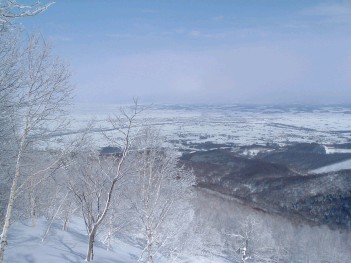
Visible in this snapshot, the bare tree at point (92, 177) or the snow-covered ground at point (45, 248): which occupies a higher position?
the bare tree at point (92, 177)

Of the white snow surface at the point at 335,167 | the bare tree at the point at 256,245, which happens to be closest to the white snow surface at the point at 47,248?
the bare tree at the point at 256,245

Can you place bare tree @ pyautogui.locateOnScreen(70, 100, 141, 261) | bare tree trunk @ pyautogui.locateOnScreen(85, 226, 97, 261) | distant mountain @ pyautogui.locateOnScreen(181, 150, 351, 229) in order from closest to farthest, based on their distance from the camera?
bare tree @ pyautogui.locateOnScreen(70, 100, 141, 261) < bare tree trunk @ pyautogui.locateOnScreen(85, 226, 97, 261) < distant mountain @ pyautogui.locateOnScreen(181, 150, 351, 229)

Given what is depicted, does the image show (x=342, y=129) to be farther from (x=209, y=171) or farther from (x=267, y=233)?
(x=267, y=233)

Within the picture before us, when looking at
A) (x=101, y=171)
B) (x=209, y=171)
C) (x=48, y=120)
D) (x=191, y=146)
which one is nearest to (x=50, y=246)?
(x=101, y=171)

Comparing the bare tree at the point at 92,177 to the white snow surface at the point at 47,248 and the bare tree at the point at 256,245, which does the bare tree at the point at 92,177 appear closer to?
the white snow surface at the point at 47,248

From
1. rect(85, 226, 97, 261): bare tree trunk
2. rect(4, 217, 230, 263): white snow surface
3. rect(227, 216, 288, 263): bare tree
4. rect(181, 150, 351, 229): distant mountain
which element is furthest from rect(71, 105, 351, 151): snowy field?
rect(85, 226, 97, 261): bare tree trunk

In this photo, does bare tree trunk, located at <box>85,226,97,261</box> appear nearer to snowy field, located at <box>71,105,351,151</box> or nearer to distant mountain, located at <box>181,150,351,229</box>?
distant mountain, located at <box>181,150,351,229</box>

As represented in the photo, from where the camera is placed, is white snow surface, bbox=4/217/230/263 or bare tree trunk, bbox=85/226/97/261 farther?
bare tree trunk, bbox=85/226/97/261

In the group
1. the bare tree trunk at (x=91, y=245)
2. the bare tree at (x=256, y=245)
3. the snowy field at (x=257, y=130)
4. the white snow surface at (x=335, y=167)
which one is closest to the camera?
the bare tree trunk at (x=91, y=245)

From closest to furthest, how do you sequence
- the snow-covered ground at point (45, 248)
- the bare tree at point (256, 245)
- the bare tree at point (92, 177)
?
1. the bare tree at point (92, 177)
2. the snow-covered ground at point (45, 248)
3. the bare tree at point (256, 245)

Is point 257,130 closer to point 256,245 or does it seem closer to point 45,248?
point 256,245

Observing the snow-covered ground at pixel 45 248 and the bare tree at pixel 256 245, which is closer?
the snow-covered ground at pixel 45 248

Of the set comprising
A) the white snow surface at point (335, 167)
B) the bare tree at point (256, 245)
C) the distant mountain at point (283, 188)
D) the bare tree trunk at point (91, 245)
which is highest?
the bare tree trunk at point (91, 245)
